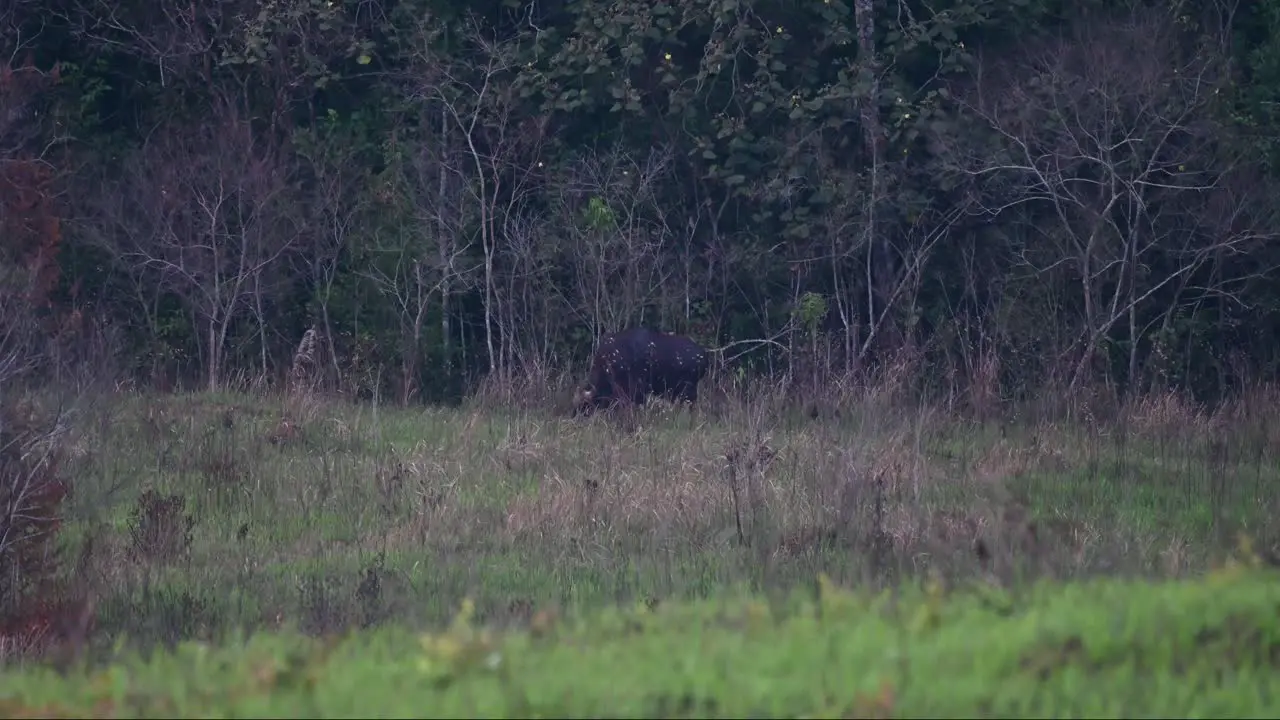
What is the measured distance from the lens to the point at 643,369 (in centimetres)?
1583

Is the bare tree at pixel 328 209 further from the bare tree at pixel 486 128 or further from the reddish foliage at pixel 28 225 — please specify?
the reddish foliage at pixel 28 225

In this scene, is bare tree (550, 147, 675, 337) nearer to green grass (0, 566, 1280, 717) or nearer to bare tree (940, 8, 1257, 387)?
bare tree (940, 8, 1257, 387)

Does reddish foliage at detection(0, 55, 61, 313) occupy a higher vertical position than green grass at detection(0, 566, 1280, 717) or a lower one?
higher

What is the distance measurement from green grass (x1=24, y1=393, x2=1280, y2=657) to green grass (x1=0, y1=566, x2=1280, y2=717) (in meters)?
0.99

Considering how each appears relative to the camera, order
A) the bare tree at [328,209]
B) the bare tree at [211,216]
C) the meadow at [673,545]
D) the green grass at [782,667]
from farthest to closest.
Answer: the bare tree at [328,209] < the bare tree at [211,216] < the meadow at [673,545] < the green grass at [782,667]

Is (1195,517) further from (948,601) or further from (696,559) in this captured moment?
(948,601)

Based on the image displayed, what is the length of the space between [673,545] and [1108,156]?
1064 cm

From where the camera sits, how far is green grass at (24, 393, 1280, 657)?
805cm

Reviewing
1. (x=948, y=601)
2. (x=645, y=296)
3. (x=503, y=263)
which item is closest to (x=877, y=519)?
(x=948, y=601)

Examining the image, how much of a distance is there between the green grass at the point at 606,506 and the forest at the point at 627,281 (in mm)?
60

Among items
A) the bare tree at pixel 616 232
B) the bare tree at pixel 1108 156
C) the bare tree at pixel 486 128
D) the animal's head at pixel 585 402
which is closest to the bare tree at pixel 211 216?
the bare tree at pixel 486 128

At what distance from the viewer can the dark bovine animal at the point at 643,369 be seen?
15.7 meters

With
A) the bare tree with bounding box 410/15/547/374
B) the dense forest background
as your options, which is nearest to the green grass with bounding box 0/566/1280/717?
the dense forest background

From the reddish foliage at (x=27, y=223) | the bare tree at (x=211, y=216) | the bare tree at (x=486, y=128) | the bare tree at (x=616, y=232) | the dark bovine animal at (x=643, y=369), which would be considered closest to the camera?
the reddish foliage at (x=27, y=223)
